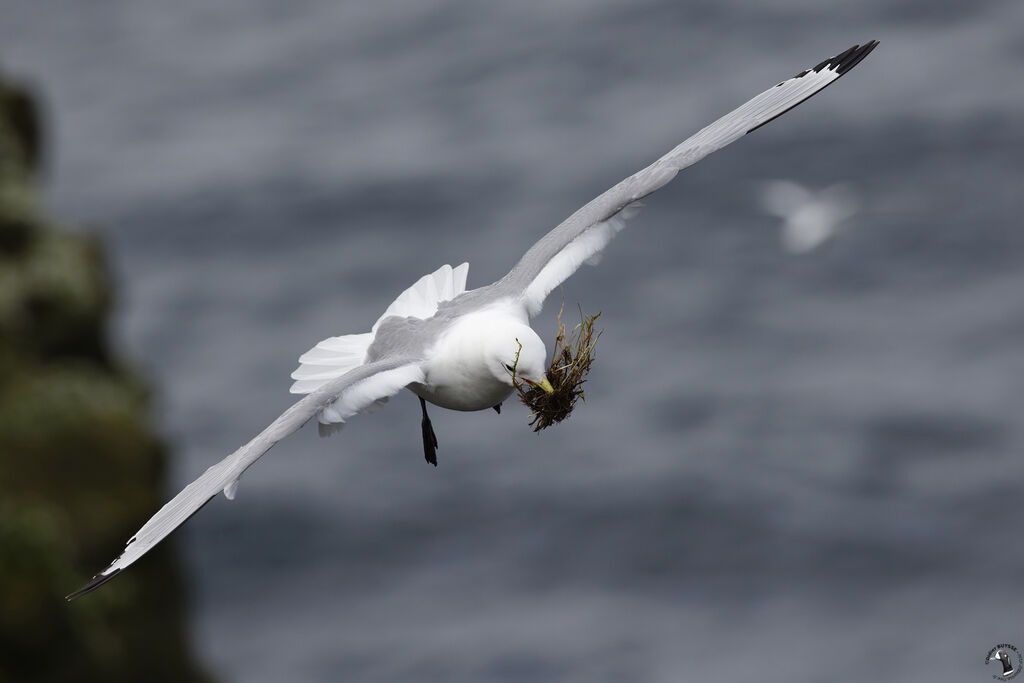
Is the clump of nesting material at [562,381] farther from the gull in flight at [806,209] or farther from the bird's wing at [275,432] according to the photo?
the gull in flight at [806,209]

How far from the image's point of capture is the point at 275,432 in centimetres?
558

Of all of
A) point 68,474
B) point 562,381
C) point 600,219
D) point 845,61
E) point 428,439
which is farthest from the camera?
point 68,474

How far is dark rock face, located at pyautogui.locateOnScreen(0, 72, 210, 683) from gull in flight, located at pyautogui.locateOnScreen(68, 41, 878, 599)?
4.66m

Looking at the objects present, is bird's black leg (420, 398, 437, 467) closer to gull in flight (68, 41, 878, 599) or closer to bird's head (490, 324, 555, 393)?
gull in flight (68, 41, 878, 599)

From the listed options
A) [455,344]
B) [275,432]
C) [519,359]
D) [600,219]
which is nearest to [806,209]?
[600,219]

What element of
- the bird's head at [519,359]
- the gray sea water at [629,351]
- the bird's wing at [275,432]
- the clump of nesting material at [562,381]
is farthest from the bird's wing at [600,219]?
the gray sea water at [629,351]

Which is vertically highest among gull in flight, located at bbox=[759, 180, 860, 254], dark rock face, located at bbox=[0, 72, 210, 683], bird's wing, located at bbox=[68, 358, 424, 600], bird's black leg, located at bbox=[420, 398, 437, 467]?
gull in flight, located at bbox=[759, 180, 860, 254]

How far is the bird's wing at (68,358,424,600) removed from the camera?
5422 mm

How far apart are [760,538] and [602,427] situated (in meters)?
2.84

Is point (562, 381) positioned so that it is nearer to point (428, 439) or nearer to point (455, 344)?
point (455, 344)

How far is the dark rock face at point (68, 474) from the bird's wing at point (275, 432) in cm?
Result: 513

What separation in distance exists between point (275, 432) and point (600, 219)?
6.38 feet

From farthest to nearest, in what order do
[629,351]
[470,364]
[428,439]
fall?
[629,351] < [428,439] < [470,364]

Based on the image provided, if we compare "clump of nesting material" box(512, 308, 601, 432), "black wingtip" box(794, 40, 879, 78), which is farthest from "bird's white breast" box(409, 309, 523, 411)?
"black wingtip" box(794, 40, 879, 78)
